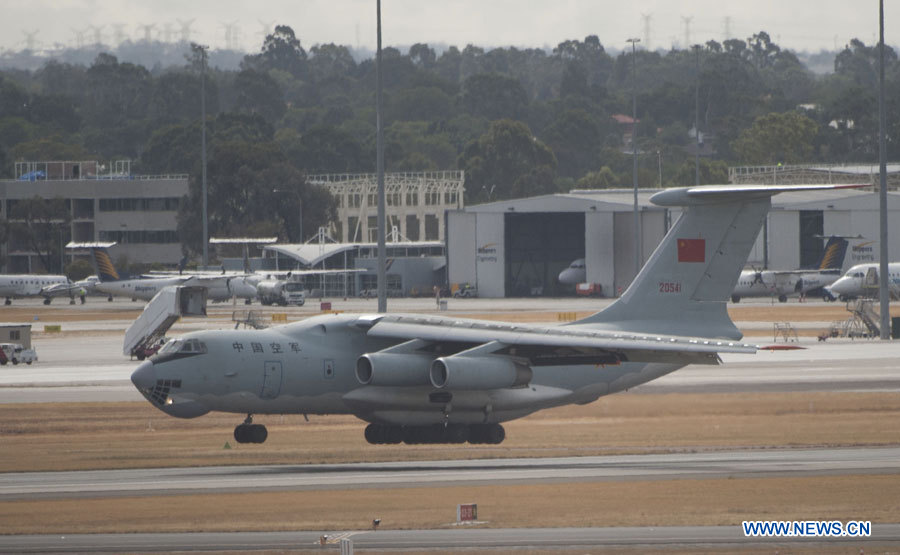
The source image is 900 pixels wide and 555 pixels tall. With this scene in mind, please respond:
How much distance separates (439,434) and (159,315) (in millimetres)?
32599

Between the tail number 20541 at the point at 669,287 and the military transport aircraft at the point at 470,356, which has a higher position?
the tail number 20541 at the point at 669,287

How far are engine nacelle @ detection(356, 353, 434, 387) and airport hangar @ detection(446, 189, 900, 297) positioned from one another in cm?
8607

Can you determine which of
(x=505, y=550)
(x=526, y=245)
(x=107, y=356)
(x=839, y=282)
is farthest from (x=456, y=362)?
(x=526, y=245)

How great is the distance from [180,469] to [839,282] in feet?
267

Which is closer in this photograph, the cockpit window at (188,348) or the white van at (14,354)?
the cockpit window at (188,348)

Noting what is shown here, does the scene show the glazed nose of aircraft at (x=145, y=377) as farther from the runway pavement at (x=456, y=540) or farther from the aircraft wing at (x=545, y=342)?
the runway pavement at (x=456, y=540)

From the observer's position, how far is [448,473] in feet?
105

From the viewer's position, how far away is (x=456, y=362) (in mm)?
33031

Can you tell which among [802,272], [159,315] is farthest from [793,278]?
[159,315]

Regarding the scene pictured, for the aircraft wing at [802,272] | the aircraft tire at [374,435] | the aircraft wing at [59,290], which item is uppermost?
the aircraft wing at [802,272]

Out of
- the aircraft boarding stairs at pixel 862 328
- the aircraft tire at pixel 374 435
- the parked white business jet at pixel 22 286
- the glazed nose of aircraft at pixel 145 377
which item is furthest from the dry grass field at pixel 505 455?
the parked white business jet at pixel 22 286

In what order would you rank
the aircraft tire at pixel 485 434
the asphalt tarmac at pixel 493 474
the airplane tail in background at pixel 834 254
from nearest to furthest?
the asphalt tarmac at pixel 493 474 → the aircraft tire at pixel 485 434 → the airplane tail in background at pixel 834 254

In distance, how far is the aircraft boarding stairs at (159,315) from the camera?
63469 mm

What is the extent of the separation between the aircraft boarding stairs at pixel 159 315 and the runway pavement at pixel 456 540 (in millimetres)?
38996
